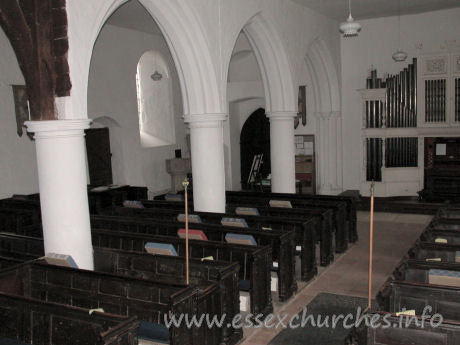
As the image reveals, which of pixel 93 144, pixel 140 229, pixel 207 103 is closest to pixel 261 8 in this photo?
pixel 207 103

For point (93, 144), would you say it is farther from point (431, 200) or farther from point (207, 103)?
point (431, 200)

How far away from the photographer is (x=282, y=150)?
10.7 m

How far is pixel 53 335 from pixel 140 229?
3525mm

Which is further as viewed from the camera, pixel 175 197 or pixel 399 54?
pixel 399 54

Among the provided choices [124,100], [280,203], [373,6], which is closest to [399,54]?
[373,6]

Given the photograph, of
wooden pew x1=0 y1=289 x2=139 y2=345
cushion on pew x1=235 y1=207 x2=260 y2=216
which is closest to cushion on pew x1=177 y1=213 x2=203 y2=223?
cushion on pew x1=235 y1=207 x2=260 y2=216

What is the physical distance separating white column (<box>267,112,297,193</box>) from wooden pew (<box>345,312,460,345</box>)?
7.01m

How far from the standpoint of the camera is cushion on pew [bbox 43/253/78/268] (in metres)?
5.27

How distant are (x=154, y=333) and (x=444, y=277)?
9.07ft

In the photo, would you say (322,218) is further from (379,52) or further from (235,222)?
(379,52)

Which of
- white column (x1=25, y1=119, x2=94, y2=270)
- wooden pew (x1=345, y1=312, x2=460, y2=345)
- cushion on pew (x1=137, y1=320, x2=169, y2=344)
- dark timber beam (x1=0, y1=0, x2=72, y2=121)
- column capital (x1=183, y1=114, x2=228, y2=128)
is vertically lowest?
cushion on pew (x1=137, y1=320, x2=169, y2=344)

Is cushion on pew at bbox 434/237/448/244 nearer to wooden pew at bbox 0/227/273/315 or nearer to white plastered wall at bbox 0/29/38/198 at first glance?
wooden pew at bbox 0/227/273/315

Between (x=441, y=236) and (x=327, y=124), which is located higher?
(x=327, y=124)

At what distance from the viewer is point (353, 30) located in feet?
27.3
